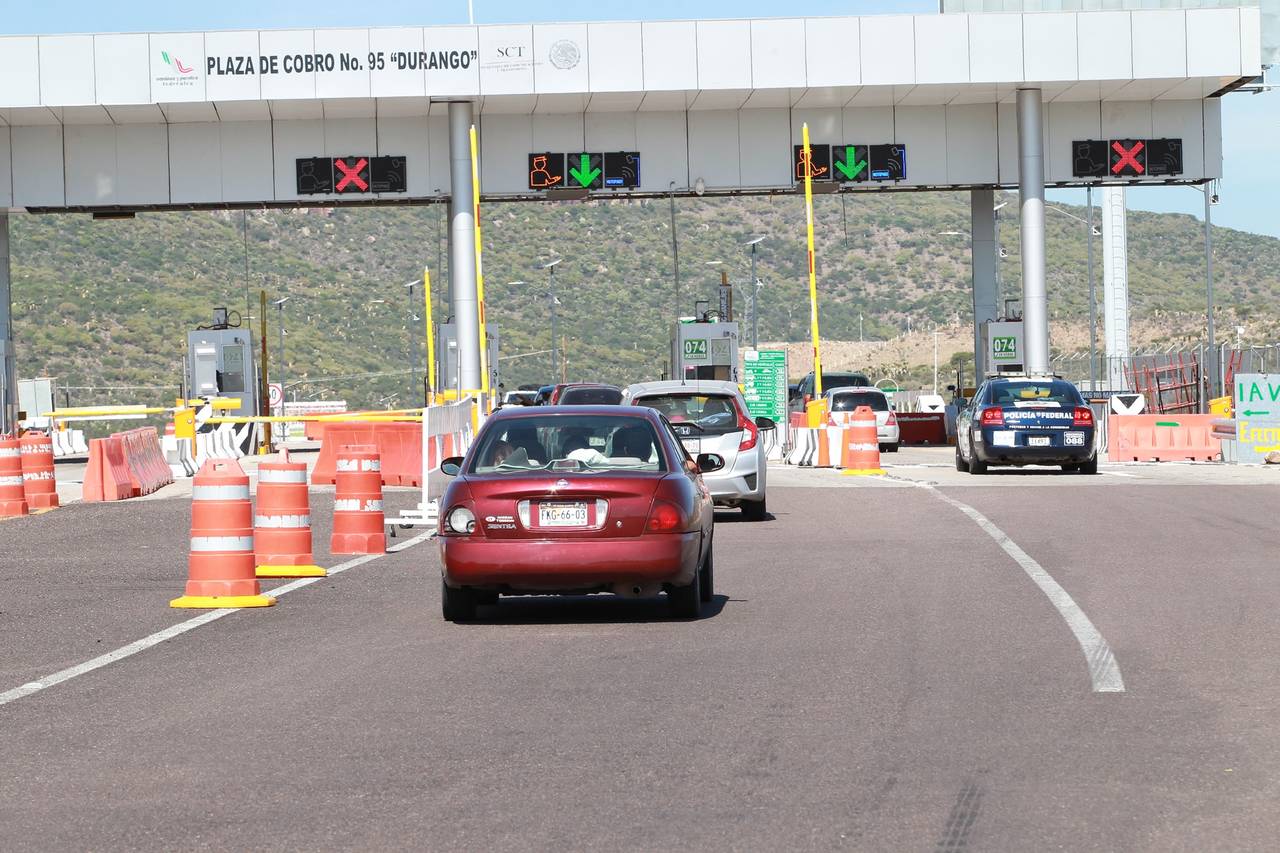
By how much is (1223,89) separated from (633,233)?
84440 millimetres

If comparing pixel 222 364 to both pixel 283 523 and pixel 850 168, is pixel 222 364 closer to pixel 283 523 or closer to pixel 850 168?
pixel 850 168

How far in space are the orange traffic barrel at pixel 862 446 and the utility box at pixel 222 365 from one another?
2282 cm

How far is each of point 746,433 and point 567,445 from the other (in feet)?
26.4

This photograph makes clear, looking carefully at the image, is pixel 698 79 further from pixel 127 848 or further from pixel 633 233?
pixel 633 233

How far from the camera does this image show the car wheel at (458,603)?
12000 millimetres

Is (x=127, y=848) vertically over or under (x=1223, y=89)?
under

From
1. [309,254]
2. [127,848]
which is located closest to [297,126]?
[127,848]

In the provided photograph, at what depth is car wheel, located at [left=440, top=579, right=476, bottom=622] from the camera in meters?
12.0

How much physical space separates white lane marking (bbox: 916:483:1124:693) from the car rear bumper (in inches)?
93.4

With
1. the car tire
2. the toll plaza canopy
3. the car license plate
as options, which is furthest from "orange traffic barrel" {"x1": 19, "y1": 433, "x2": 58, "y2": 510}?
the toll plaza canopy

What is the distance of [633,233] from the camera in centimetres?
12862

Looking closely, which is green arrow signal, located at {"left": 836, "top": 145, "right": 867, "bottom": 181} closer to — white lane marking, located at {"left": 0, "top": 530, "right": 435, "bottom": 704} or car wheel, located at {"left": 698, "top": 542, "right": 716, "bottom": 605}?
white lane marking, located at {"left": 0, "top": 530, "right": 435, "bottom": 704}

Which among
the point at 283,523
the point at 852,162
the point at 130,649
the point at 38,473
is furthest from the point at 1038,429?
the point at 130,649

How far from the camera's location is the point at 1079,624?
37.5ft
